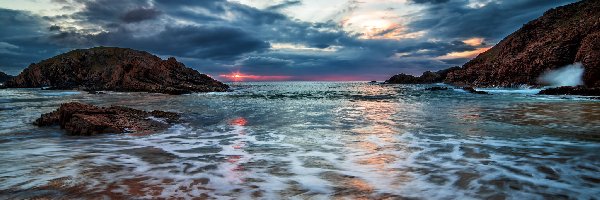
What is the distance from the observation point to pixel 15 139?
347 inches

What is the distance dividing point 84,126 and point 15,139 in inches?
62.5

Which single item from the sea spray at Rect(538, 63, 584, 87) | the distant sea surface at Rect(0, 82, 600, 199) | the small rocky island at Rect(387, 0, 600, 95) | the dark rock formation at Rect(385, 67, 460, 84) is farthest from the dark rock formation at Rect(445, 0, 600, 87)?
the dark rock formation at Rect(385, 67, 460, 84)

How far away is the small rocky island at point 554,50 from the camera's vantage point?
31938mm

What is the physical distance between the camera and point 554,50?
4131cm

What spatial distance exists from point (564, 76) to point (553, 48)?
503 centimetres

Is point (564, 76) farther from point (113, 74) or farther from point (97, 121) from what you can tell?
point (113, 74)

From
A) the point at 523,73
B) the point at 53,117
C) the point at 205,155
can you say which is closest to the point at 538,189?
the point at 205,155

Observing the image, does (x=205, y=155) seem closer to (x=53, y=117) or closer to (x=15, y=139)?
(x=15, y=139)

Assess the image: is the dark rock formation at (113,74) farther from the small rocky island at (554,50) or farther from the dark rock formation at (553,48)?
the dark rock formation at (553,48)

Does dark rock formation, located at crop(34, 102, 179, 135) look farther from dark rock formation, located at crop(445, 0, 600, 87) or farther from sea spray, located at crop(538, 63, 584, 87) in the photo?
sea spray, located at crop(538, 63, 584, 87)

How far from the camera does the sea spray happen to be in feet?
116

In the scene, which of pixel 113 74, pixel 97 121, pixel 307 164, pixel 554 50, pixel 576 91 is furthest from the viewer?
pixel 113 74

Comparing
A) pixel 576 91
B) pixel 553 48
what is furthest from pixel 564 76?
pixel 576 91

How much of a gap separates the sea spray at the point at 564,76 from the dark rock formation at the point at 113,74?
4227 cm
